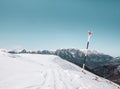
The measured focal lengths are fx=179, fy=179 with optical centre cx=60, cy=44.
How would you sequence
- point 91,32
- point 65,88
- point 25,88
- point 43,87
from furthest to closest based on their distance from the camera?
point 91,32
point 65,88
point 43,87
point 25,88

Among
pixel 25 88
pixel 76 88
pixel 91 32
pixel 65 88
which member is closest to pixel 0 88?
pixel 25 88

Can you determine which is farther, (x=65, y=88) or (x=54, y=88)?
(x=65, y=88)

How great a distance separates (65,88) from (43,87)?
5.11ft

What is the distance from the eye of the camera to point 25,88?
9531 millimetres

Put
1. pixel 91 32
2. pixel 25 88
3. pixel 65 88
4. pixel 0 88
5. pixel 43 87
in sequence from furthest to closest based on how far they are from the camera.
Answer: pixel 91 32 → pixel 65 88 → pixel 43 87 → pixel 25 88 → pixel 0 88

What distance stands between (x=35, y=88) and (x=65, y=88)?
213 centimetres

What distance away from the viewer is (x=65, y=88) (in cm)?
1106

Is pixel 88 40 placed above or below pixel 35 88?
above

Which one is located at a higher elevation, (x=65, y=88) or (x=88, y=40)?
(x=88, y=40)

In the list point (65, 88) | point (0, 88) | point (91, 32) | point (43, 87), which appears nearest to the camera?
point (0, 88)

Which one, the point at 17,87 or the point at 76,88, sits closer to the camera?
the point at 17,87

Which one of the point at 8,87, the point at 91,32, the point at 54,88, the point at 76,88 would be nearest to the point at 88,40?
the point at 91,32

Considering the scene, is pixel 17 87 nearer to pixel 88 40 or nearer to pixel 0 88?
pixel 0 88

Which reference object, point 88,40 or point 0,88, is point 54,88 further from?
point 88,40
